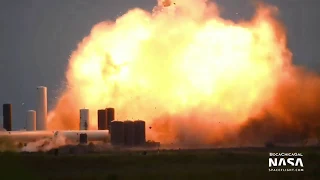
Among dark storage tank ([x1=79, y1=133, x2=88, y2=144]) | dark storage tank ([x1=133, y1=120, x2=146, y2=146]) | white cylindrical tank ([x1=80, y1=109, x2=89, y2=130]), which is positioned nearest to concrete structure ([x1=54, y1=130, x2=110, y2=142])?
dark storage tank ([x1=79, y1=133, x2=88, y2=144])

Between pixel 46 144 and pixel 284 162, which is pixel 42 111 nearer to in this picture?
pixel 46 144

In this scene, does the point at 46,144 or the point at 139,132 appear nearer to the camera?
the point at 46,144

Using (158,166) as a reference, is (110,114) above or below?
above

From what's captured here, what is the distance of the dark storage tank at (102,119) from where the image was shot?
617 ft

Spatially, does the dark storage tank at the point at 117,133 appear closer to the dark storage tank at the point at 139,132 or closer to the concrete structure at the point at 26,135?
the dark storage tank at the point at 139,132

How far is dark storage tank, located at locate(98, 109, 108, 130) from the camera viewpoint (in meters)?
188

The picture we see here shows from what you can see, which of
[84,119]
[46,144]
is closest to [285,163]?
[46,144]

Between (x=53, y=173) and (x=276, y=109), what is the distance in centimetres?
6837

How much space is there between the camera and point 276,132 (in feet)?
531

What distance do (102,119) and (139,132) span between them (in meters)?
20.7

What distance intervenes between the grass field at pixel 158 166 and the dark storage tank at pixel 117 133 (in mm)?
34628

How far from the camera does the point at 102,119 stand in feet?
622

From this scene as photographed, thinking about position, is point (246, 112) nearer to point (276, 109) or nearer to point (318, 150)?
point (276, 109)

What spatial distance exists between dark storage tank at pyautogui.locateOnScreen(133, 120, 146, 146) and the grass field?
32293 millimetres
